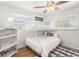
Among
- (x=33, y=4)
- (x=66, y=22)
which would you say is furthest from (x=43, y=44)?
(x=33, y=4)

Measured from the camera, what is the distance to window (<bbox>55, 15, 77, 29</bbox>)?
3.05 ft

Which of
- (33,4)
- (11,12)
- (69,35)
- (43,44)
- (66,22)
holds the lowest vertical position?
(43,44)

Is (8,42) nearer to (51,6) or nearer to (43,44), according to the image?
(43,44)

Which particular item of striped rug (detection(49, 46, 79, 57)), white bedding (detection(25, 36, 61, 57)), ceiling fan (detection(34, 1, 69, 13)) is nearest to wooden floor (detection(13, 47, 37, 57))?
white bedding (detection(25, 36, 61, 57))

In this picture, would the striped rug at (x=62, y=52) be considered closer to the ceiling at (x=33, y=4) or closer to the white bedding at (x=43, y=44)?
the white bedding at (x=43, y=44)

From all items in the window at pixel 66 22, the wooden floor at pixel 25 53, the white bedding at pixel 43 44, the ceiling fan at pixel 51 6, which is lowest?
the wooden floor at pixel 25 53

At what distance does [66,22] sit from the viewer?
966mm

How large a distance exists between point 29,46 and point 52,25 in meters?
0.40

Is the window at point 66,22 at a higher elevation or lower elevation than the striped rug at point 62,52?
higher

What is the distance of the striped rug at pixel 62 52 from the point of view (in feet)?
3.05

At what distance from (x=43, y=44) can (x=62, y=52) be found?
25 centimetres

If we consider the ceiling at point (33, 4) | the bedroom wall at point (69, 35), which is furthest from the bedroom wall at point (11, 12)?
the bedroom wall at point (69, 35)

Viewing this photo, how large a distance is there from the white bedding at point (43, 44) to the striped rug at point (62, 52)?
5cm

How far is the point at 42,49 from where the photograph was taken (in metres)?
0.93
